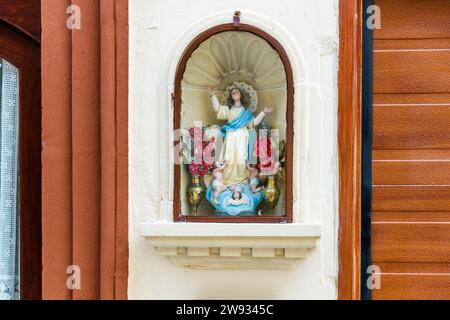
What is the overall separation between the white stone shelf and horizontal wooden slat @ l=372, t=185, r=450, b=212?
0.40m

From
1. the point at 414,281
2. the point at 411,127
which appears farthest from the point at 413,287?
the point at 411,127

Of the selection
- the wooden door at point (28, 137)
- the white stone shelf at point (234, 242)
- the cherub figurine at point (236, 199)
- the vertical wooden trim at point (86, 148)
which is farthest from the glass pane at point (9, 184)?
the cherub figurine at point (236, 199)

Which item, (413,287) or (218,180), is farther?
(413,287)

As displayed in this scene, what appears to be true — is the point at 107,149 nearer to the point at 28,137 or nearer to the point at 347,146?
the point at 28,137

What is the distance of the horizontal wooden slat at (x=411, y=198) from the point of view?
293 cm

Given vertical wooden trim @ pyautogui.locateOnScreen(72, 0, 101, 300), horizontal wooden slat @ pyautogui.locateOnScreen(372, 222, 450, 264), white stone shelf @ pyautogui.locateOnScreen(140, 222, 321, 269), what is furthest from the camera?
horizontal wooden slat @ pyautogui.locateOnScreen(372, 222, 450, 264)

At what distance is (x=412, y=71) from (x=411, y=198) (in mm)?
494

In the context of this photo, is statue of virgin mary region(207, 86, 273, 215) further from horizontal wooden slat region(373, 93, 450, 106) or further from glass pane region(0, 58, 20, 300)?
glass pane region(0, 58, 20, 300)

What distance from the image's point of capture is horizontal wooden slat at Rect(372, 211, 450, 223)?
2.93 meters

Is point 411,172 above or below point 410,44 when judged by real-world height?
below

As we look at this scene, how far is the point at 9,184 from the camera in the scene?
9.70ft

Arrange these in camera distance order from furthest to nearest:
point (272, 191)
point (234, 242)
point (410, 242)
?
point (410, 242), point (272, 191), point (234, 242)

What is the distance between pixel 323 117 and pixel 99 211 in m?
0.89

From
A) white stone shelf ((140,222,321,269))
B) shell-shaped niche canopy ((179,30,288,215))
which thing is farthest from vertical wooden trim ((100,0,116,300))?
shell-shaped niche canopy ((179,30,288,215))
